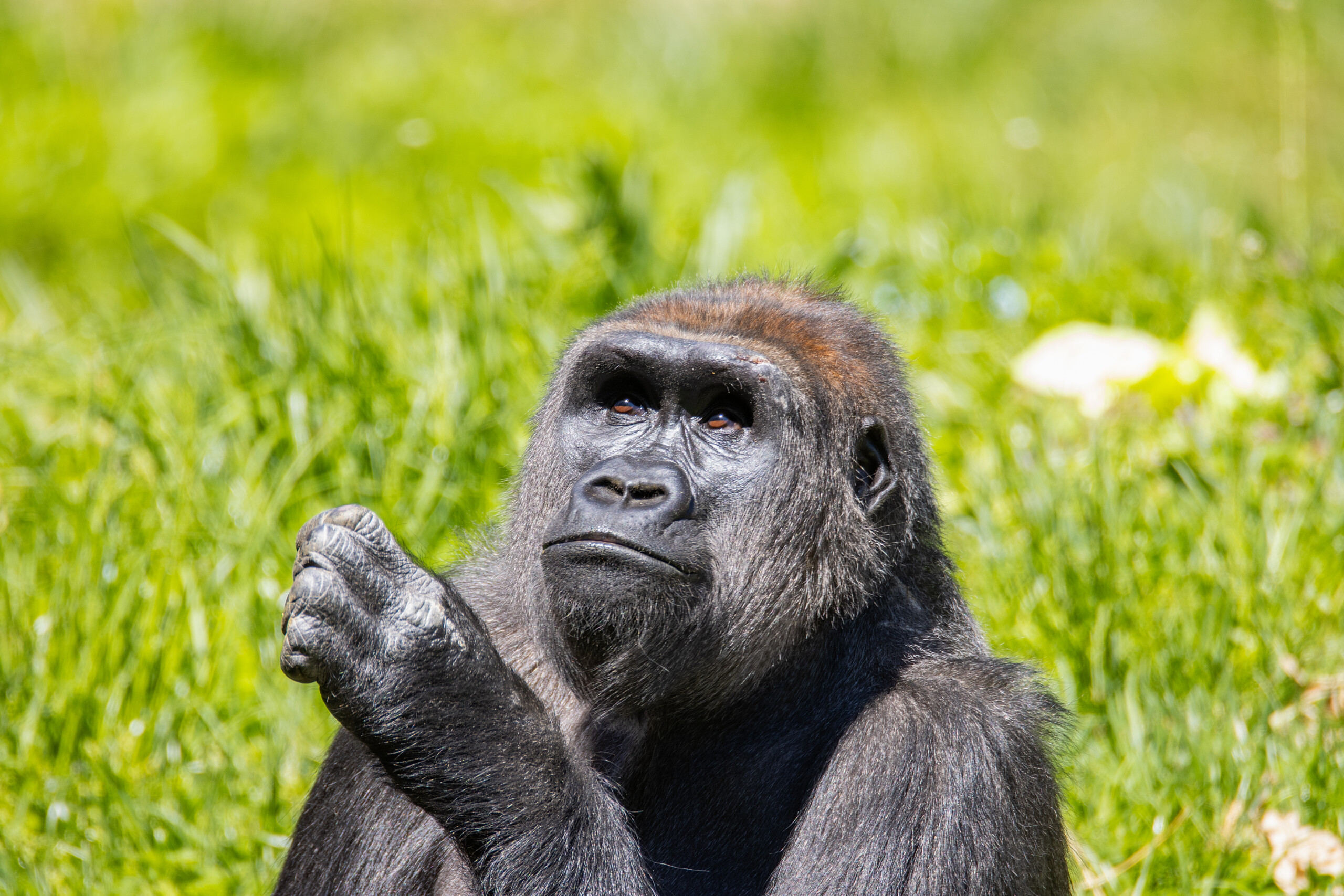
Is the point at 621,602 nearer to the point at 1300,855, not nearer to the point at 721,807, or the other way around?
the point at 721,807

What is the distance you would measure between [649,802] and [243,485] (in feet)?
8.61

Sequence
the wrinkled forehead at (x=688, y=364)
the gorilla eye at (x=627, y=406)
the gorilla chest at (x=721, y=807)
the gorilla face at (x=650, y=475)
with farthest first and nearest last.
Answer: the gorilla eye at (x=627, y=406)
the wrinkled forehead at (x=688, y=364)
the gorilla chest at (x=721, y=807)
the gorilla face at (x=650, y=475)

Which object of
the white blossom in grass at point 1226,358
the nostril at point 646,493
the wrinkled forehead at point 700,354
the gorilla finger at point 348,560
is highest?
the wrinkled forehead at point 700,354

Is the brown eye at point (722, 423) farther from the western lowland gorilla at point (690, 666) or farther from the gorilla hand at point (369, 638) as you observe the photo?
the gorilla hand at point (369, 638)

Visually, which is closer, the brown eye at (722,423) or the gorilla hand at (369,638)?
the gorilla hand at (369,638)

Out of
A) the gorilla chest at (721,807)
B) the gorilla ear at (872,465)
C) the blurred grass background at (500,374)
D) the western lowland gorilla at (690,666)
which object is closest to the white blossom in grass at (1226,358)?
the blurred grass background at (500,374)

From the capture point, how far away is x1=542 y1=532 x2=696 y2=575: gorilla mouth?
3.31 m

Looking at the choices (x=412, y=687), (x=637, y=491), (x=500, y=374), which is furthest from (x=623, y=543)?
(x=500, y=374)

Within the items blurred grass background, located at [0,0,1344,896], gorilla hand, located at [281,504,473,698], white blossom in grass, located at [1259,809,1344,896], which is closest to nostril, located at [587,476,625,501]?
gorilla hand, located at [281,504,473,698]

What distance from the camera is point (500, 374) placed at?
6219mm

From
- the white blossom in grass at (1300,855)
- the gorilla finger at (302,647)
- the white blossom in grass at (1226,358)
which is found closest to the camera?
the gorilla finger at (302,647)

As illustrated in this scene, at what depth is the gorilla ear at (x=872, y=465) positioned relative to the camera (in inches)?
148

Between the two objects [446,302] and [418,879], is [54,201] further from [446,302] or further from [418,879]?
[418,879]

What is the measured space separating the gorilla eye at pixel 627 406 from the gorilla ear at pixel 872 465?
1.91 feet
